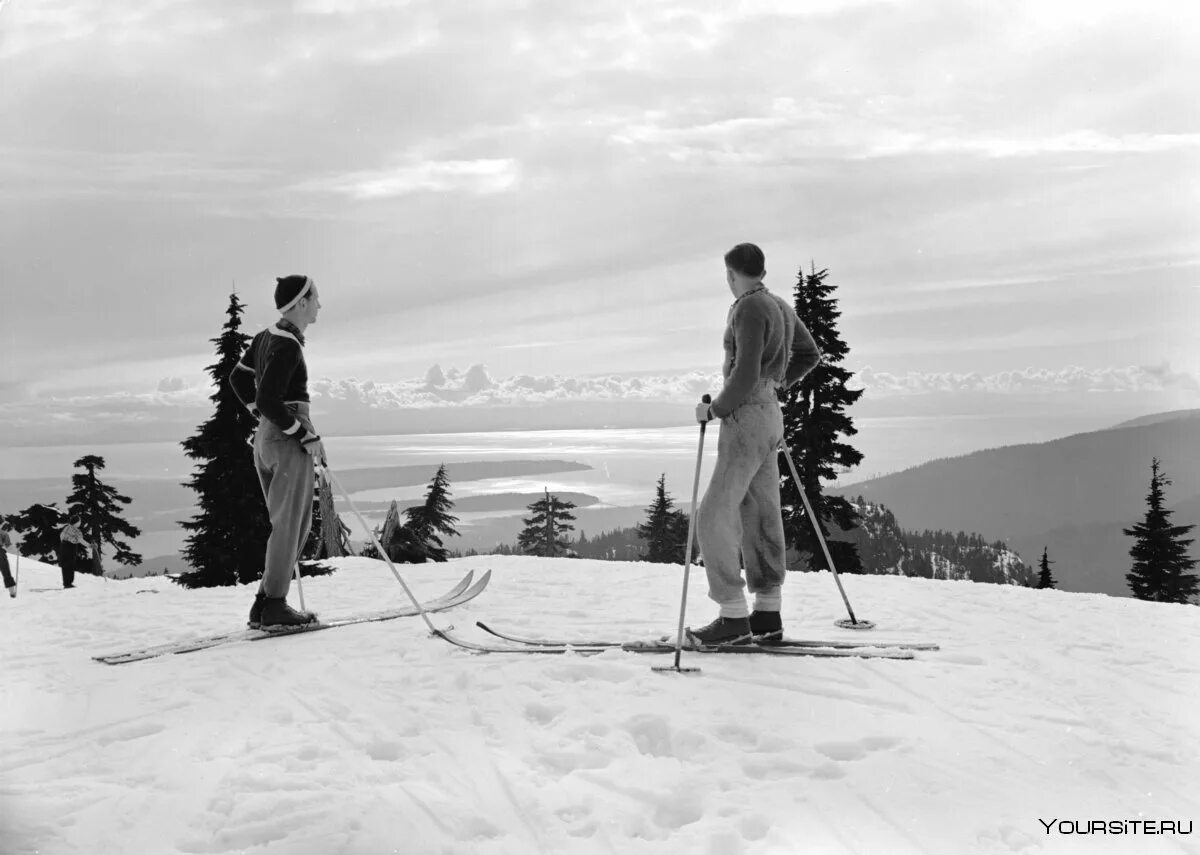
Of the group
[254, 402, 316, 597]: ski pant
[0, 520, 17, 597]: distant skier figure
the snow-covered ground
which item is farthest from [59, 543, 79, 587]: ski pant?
[254, 402, 316, 597]: ski pant

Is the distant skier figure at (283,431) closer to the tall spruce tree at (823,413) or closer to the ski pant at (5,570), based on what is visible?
the ski pant at (5,570)

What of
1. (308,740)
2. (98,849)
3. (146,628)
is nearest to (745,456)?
(308,740)

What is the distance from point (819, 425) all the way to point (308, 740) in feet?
82.7

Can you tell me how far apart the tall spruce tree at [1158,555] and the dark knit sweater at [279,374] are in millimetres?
44470

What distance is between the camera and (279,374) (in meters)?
6.28

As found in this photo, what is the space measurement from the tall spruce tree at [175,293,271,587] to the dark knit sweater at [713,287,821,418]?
1707cm

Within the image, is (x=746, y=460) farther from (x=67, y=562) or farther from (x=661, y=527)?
(x=661, y=527)

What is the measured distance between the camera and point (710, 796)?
348 centimetres

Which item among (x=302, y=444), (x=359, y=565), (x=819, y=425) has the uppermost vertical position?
(x=819, y=425)

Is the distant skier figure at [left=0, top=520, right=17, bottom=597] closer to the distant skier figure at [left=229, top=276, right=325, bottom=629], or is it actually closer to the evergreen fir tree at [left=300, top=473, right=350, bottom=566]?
the evergreen fir tree at [left=300, top=473, right=350, bottom=566]

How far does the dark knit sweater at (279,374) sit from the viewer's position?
20.6ft

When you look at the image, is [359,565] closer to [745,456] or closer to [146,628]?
[146,628]

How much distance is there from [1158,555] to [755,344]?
4496 centimetres

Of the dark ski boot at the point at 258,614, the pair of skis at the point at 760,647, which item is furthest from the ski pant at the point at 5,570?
the pair of skis at the point at 760,647
